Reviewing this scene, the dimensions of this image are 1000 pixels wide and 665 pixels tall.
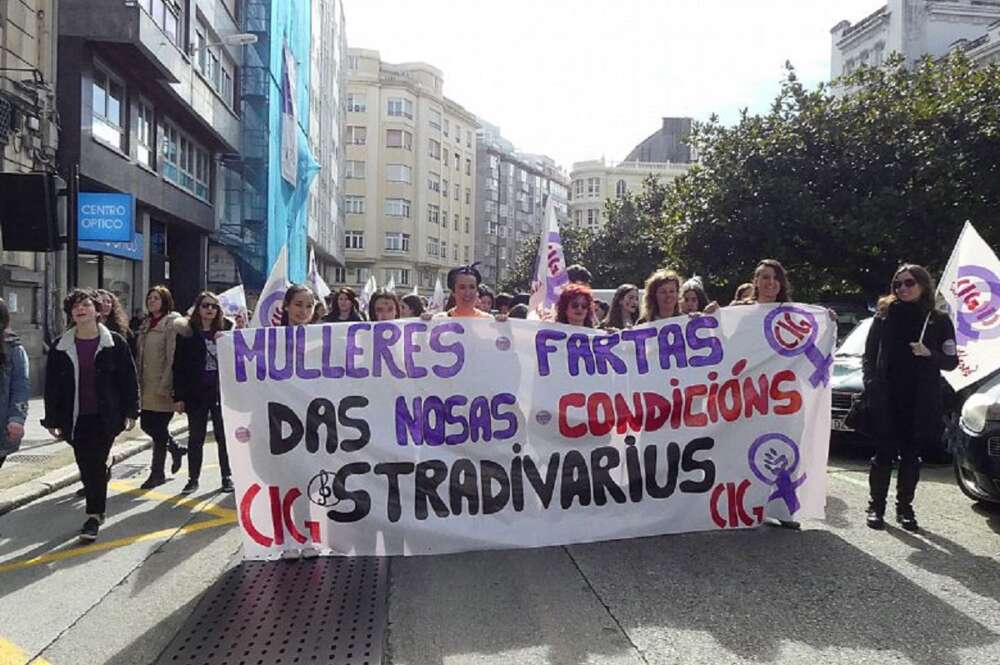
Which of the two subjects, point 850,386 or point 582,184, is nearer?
point 850,386

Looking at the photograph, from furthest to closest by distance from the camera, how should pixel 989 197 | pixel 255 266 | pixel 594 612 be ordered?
1. pixel 255 266
2. pixel 989 197
3. pixel 594 612

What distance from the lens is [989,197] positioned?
1647 cm

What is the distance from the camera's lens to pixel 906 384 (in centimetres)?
577

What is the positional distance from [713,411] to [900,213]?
1354cm

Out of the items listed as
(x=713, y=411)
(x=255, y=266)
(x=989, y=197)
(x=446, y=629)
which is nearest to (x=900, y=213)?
(x=989, y=197)

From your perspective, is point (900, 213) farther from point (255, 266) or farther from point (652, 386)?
point (255, 266)

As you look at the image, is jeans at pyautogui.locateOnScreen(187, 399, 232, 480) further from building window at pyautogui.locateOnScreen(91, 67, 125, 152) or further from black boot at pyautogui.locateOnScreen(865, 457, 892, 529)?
building window at pyautogui.locateOnScreen(91, 67, 125, 152)

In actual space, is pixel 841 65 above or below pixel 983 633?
above

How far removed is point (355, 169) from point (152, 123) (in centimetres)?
5196

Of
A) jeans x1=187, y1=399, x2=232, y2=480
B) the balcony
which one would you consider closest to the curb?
jeans x1=187, y1=399, x2=232, y2=480

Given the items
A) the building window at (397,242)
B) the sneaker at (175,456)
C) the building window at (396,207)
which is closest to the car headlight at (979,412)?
the sneaker at (175,456)

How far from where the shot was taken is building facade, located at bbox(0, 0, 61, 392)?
1384 centimetres

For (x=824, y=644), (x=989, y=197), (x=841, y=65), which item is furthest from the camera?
(x=841, y=65)

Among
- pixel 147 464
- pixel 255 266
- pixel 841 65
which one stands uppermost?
pixel 841 65
